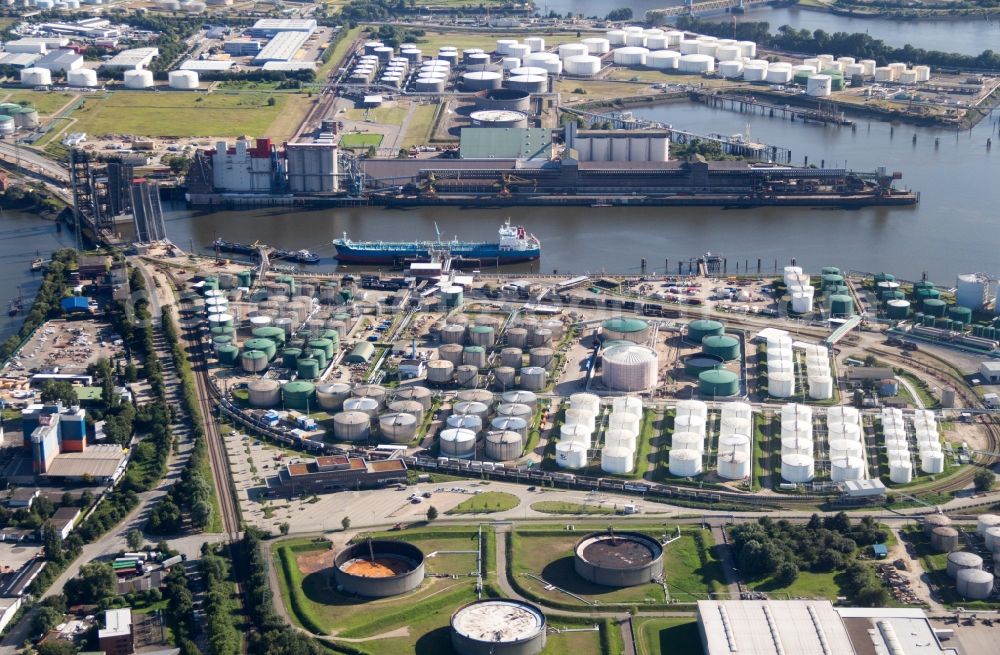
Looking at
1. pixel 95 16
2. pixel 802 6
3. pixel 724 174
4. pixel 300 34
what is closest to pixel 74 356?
pixel 724 174

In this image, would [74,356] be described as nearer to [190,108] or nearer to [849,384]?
[849,384]

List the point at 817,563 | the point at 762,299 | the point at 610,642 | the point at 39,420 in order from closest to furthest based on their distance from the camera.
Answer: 1. the point at 610,642
2. the point at 817,563
3. the point at 39,420
4. the point at 762,299

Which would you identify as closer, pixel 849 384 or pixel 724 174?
pixel 849 384

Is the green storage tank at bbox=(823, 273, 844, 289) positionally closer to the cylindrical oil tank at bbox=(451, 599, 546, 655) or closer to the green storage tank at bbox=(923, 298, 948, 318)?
the green storage tank at bbox=(923, 298, 948, 318)

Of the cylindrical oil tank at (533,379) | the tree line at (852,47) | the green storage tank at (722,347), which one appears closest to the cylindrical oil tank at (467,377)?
the cylindrical oil tank at (533,379)

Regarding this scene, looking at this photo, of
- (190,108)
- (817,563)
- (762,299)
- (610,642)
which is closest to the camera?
(610,642)

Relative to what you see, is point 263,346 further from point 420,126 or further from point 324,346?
point 420,126
